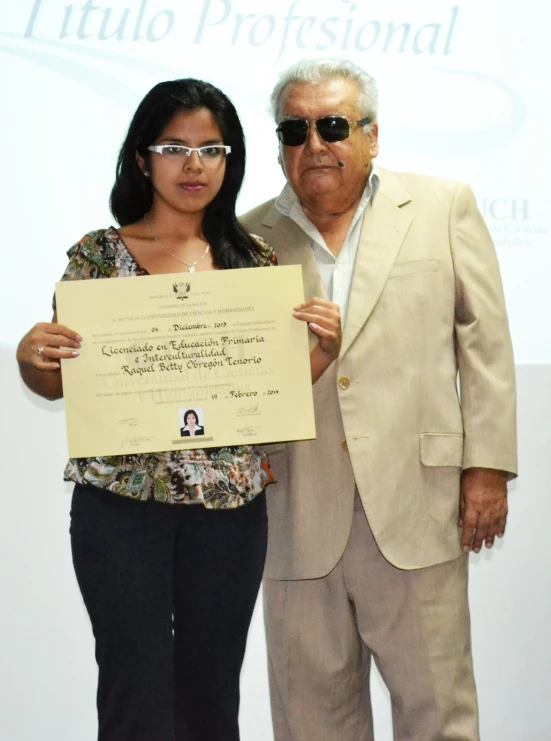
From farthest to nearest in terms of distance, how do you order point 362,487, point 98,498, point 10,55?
1. point 10,55
2. point 362,487
3. point 98,498

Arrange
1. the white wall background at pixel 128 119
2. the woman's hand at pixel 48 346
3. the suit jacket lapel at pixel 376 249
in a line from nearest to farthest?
1. the woman's hand at pixel 48 346
2. the suit jacket lapel at pixel 376 249
3. the white wall background at pixel 128 119

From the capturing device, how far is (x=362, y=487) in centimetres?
207

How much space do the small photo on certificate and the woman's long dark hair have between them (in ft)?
0.96

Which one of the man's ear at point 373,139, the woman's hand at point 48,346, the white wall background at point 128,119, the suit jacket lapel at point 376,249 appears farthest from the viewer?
the white wall background at point 128,119

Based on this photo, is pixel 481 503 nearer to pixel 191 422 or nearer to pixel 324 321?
pixel 324 321

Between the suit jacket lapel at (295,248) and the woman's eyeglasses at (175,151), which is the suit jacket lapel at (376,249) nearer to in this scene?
the suit jacket lapel at (295,248)

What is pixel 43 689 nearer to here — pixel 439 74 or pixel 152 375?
pixel 152 375

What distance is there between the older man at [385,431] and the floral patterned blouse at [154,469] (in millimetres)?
330

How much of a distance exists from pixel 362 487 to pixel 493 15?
143 cm

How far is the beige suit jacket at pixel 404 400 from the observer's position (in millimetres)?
2074

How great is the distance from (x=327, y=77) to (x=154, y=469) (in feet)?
3.12

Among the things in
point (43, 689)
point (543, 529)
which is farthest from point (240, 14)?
point (43, 689)

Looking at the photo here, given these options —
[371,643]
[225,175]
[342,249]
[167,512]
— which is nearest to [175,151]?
[225,175]

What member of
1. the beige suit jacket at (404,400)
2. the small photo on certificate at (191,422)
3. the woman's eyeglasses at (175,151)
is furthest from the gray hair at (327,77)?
the small photo on certificate at (191,422)
